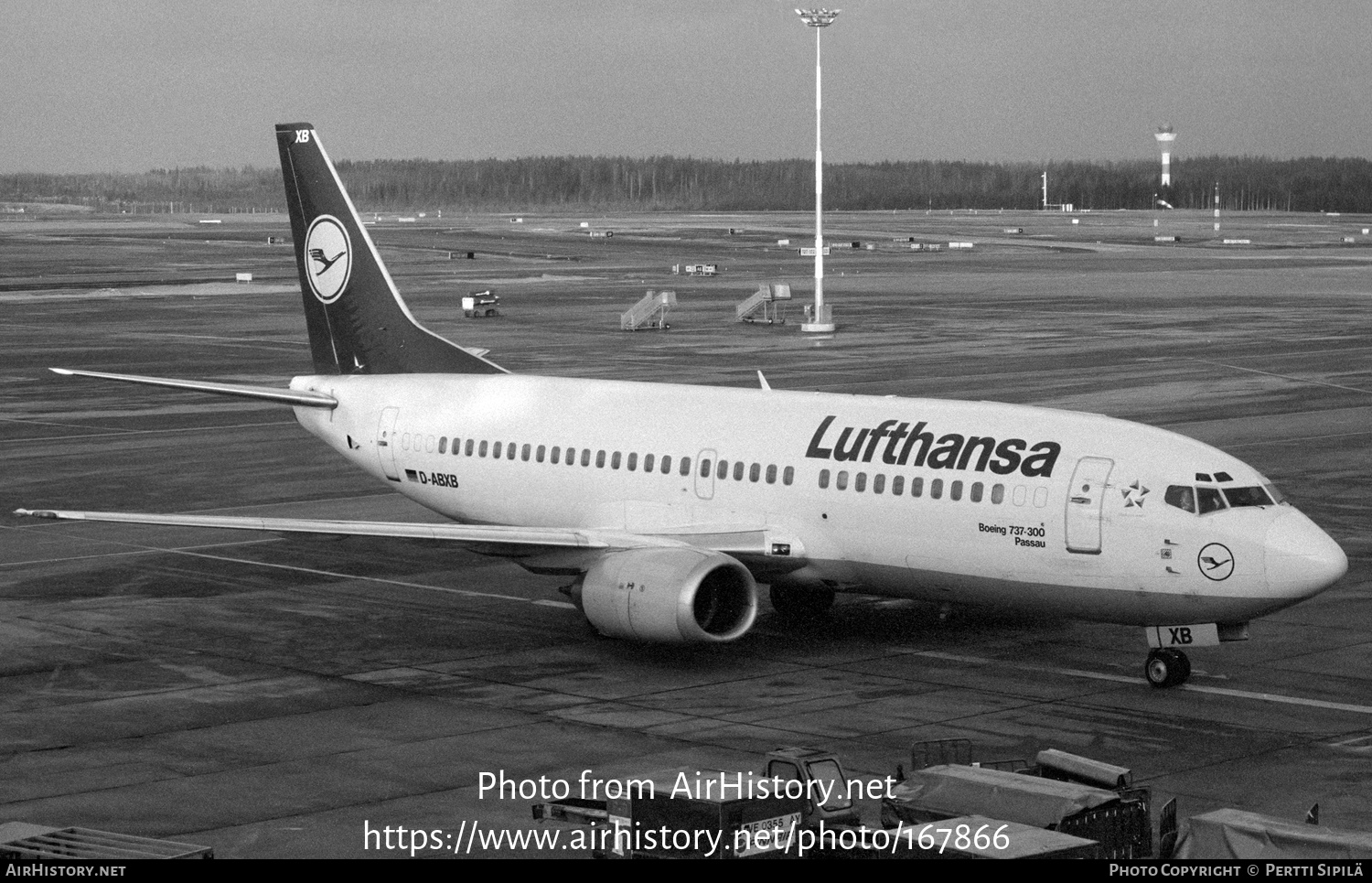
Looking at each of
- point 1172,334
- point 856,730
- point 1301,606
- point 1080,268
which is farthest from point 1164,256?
point 856,730

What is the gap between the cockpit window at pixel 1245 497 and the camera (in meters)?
25.8


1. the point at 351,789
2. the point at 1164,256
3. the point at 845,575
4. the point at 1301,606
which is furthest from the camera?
the point at 1164,256

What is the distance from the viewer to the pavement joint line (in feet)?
82.3

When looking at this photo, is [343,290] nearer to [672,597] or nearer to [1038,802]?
[672,597]

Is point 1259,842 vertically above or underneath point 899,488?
underneath

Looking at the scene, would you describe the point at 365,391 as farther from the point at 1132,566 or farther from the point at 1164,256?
the point at 1164,256

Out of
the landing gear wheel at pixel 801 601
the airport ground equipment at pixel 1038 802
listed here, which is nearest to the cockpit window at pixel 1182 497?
the landing gear wheel at pixel 801 601

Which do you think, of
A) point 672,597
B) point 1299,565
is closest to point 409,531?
point 672,597

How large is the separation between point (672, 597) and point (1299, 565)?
28.4 ft

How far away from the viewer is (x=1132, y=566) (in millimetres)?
25766

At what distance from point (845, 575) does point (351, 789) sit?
990 cm

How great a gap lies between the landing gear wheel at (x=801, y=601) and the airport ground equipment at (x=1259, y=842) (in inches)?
546

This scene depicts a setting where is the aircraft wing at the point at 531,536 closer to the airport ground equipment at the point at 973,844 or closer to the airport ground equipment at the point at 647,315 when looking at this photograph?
the airport ground equipment at the point at 973,844

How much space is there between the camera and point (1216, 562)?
993 inches
